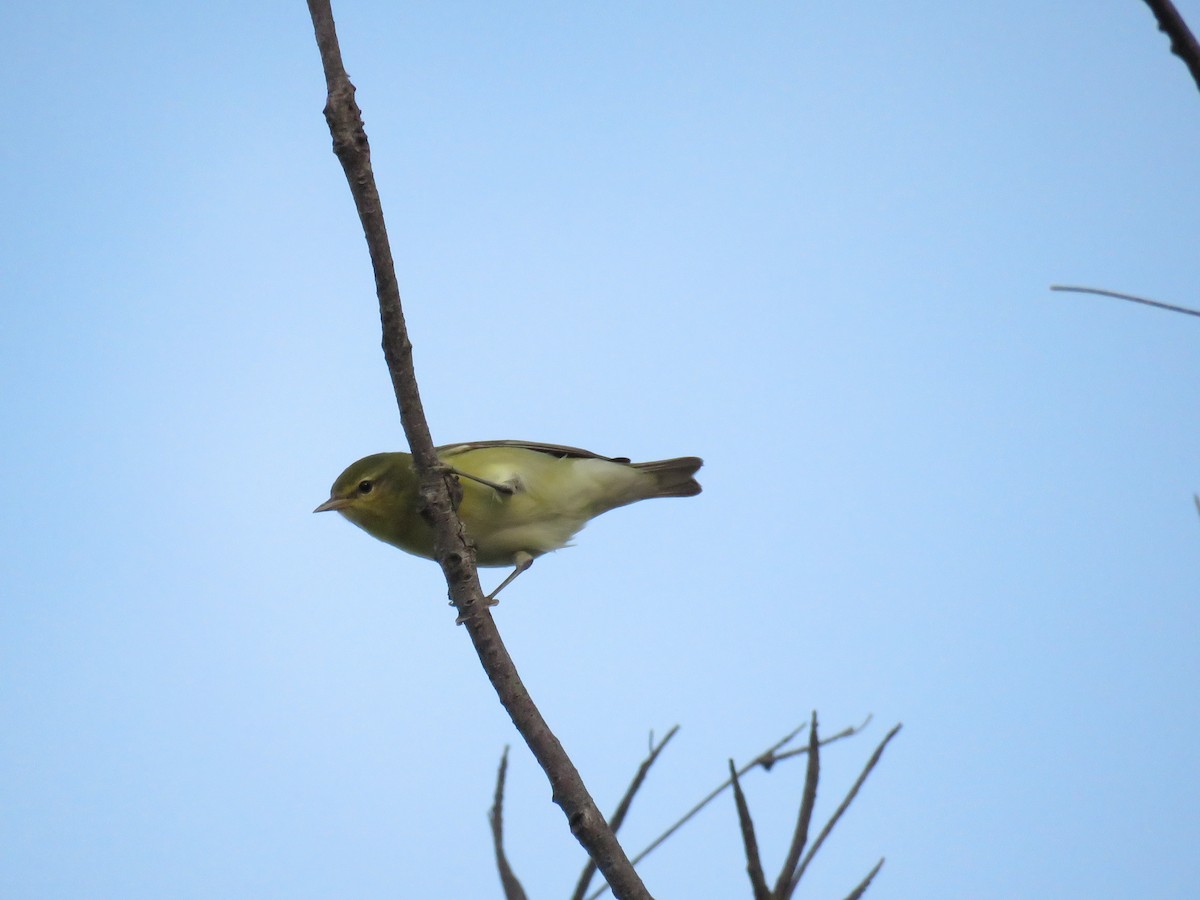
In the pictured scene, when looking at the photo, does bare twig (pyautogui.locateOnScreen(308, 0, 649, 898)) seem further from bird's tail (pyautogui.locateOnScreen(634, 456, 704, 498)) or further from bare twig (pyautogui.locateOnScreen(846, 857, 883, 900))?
bird's tail (pyautogui.locateOnScreen(634, 456, 704, 498))

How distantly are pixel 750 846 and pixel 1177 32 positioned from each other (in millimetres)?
1399

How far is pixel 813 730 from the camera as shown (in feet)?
7.14

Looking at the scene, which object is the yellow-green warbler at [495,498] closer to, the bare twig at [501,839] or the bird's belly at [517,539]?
the bird's belly at [517,539]

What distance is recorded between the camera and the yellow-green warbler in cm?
580

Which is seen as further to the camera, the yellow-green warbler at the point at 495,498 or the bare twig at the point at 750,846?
the yellow-green warbler at the point at 495,498

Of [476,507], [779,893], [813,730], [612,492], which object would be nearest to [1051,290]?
[813,730]

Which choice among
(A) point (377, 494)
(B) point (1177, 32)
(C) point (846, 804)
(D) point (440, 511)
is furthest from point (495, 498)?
(B) point (1177, 32)

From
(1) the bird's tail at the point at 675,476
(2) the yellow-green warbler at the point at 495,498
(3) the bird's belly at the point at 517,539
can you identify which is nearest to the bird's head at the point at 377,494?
(2) the yellow-green warbler at the point at 495,498

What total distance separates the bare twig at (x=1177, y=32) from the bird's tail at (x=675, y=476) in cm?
572

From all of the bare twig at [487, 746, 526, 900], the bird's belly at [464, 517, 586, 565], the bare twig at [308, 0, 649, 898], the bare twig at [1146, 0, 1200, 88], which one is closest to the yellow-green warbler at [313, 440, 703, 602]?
the bird's belly at [464, 517, 586, 565]

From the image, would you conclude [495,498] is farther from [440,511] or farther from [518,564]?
[440,511]

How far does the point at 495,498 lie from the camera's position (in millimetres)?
5867

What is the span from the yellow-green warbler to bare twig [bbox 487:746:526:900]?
2.41 meters

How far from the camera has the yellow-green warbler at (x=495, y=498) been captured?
19.0ft
